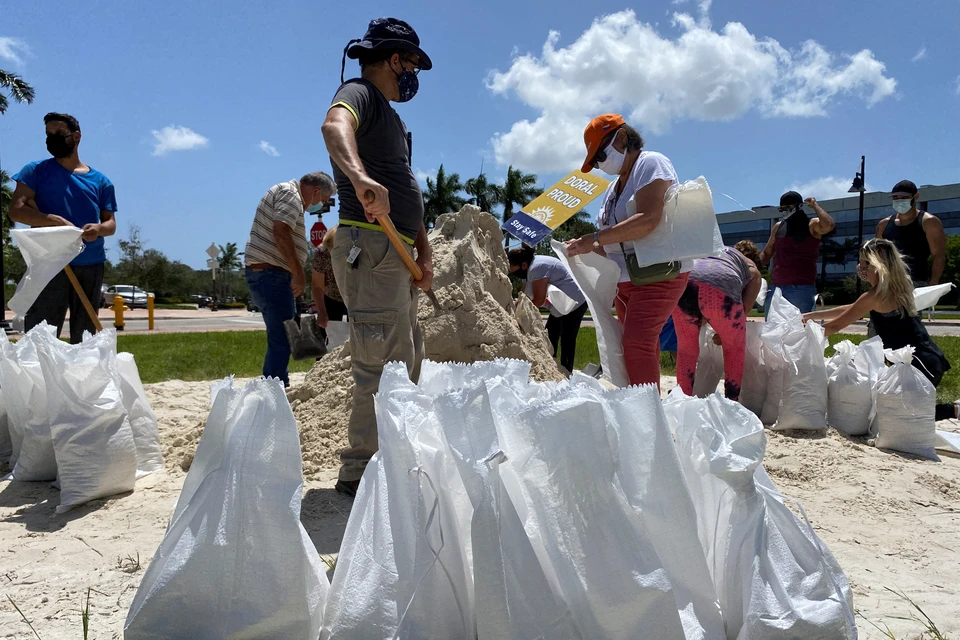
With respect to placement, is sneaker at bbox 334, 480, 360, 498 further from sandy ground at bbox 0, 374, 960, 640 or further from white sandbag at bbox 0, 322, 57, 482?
white sandbag at bbox 0, 322, 57, 482

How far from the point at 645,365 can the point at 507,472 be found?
1799 millimetres

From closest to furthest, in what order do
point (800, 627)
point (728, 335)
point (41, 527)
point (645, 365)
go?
1. point (800, 627)
2. point (41, 527)
3. point (645, 365)
4. point (728, 335)

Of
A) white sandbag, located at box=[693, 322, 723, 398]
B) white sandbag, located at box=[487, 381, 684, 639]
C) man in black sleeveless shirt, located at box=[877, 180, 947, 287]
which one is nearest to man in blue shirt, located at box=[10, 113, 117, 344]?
white sandbag, located at box=[487, 381, 684, 639]

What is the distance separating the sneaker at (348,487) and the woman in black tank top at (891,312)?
10.3ft

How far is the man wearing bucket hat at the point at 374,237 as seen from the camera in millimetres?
2486

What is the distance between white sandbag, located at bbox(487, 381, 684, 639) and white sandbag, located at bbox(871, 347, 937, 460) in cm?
296

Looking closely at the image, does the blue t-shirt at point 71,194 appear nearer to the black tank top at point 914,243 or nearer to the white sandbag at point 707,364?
the white sandbag at point 707,364

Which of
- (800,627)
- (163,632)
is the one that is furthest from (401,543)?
(800,627)

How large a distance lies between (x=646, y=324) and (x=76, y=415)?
8.00 feet

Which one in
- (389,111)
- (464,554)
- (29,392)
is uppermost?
(389,111)

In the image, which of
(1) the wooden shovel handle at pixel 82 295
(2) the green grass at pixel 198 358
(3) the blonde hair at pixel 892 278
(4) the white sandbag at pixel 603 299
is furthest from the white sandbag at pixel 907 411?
(2) the green grass at pixel 198 358

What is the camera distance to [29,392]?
2824 mm

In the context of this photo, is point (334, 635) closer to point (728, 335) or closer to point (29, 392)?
point (29, 392)

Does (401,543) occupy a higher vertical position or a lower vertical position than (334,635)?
higher
